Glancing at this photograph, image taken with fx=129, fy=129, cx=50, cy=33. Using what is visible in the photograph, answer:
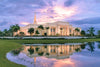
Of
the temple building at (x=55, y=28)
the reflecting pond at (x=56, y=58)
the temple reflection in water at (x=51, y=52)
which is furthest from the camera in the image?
the temple building at (x=55, y=28)

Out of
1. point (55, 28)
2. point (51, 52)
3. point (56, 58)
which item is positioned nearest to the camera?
point (56, 58)

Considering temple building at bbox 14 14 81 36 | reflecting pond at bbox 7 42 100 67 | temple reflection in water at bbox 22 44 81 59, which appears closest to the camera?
reflecting pond at bbox 7 42 100 67

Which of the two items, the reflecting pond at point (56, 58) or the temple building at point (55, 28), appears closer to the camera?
the reflecting pond at point (56, 58)

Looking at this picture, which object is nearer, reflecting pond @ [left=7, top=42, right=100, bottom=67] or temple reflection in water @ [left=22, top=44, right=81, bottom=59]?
reflecting pond @ [left=7, top=42, right=100, bottom=67]

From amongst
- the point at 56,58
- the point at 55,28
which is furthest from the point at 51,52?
the point at 55,28

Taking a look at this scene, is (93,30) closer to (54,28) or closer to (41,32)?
(54,28)

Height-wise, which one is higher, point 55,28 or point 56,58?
point 55,28

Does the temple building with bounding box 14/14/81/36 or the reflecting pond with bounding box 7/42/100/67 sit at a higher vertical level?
the temple building with bounding box 14/14/81/36

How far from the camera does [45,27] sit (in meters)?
93.1

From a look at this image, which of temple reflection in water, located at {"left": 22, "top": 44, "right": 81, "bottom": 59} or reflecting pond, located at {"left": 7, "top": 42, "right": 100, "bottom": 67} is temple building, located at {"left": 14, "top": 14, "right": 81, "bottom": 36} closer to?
temple reflection in water, located at {"left": 22, "top": 44, "right": 81, "bottom": 59}

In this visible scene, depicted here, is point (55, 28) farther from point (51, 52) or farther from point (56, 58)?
point (56, 58)

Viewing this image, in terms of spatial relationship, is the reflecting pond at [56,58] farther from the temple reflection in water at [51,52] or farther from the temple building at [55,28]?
the temple building at [55,28]

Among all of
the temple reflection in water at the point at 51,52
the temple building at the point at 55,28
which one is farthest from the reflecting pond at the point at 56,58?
the temple building at the point at 55,28

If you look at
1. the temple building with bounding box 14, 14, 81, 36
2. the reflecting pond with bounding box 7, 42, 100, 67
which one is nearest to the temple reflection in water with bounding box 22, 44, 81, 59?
the reflecting pond with bounding box 7, 42, 100, 67
